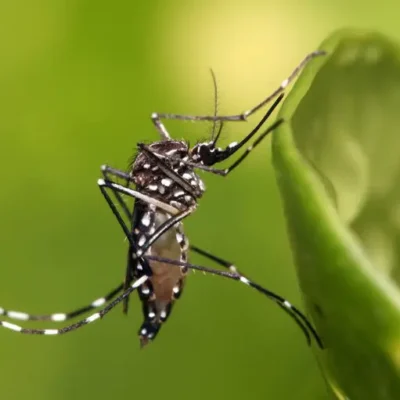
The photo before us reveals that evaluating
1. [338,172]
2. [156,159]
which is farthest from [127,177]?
[338,172]

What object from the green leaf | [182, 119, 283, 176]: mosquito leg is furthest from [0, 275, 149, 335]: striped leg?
the green leaf

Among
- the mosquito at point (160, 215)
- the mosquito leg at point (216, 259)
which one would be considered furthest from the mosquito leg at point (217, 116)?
the mosquito leg at point (216, 259)

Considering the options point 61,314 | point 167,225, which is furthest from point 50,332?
point 167,225

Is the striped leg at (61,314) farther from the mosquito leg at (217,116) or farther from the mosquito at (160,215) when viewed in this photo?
the mosquito leg at (217,116)

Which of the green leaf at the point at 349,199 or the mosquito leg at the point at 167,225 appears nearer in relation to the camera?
the green leaf at the point at 349,199

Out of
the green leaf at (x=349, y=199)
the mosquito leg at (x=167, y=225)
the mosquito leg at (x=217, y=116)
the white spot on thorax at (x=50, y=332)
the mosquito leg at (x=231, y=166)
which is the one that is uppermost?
the mosquito leg at (x=217, y=116)

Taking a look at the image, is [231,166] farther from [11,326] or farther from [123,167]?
[11,326]

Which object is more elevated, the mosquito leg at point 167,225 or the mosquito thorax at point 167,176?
the mosquito thorax at point 167,176
